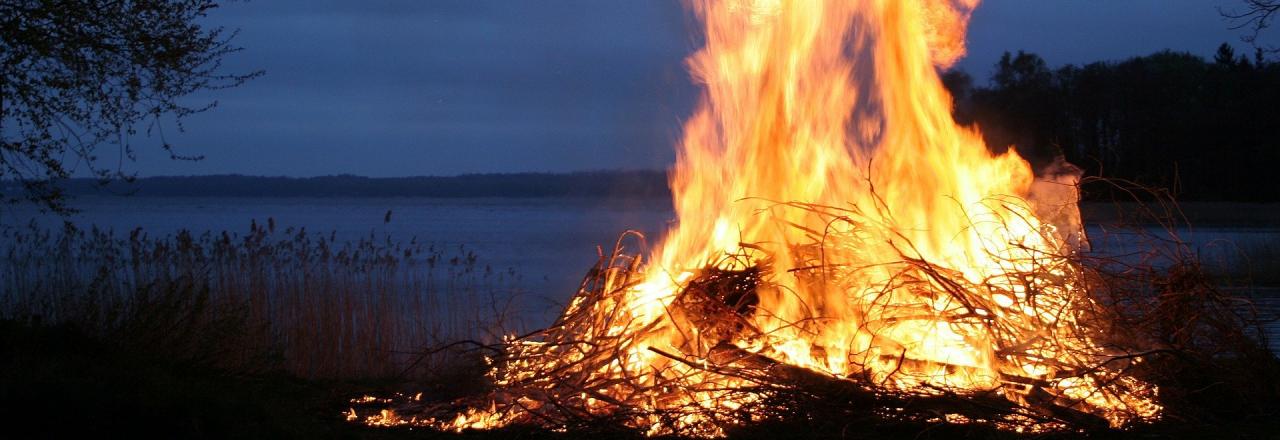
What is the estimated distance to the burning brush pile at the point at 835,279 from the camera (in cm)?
525

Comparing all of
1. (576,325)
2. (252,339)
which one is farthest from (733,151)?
(252,339)

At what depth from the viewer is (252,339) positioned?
27.4 ft

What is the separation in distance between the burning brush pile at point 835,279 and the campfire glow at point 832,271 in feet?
0.05

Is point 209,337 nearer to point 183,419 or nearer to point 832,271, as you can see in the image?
point 183,419

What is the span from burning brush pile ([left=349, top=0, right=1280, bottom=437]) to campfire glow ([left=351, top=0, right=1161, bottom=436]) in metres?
0.01

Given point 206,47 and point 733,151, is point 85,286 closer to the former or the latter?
point 206,47

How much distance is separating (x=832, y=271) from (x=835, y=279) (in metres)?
0.06

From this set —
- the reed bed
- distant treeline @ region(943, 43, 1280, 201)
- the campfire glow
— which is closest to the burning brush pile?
the campfire glow

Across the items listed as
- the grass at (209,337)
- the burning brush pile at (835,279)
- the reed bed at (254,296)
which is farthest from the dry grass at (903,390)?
the reed bed at (254,296)

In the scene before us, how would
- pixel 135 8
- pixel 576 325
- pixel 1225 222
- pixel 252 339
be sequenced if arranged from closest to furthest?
pixel 576 325 → pixel 135 8 → pixel 252 339 → pixel 1225 222

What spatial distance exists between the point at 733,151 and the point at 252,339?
14.1 ft

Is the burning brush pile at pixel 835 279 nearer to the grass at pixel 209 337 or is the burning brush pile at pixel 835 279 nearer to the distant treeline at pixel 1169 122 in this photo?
the grass at pixel 209 337

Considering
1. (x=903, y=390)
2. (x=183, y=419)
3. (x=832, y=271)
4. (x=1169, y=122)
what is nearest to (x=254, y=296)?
(x=183, y=419)

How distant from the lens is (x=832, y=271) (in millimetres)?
5938
